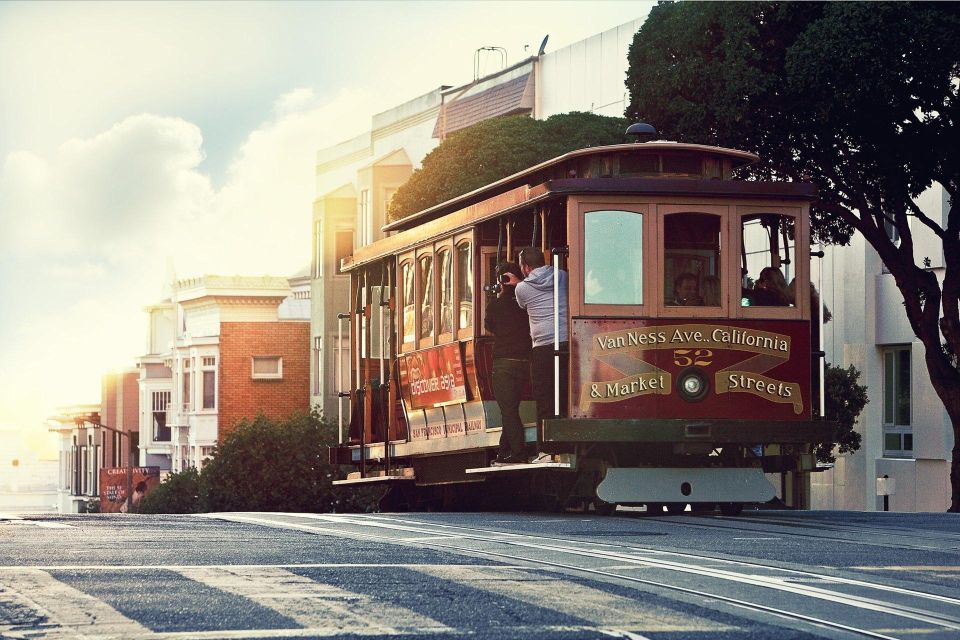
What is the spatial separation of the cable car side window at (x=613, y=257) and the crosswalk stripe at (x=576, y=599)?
6.81 m

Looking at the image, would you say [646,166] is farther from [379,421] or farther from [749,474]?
[379,421]

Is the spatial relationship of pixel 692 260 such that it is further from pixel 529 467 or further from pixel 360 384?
pixel 360 384

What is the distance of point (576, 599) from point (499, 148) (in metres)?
25.9

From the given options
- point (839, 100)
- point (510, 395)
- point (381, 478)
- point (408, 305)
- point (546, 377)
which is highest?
point (839, 100)

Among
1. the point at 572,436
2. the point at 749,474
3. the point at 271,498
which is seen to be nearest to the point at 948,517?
the point at 749,474

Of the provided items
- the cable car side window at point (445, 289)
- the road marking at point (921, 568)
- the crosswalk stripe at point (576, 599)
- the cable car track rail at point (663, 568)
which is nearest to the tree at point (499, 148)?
the cable car side window at point (445, 289)

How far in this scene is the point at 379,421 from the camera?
22.6 m

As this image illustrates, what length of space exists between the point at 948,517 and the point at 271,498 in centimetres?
2593

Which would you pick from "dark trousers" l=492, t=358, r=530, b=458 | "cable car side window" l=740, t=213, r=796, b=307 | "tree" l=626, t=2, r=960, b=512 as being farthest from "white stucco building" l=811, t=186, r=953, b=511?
"dark trousers" l=492, t=358, r=530, b=458

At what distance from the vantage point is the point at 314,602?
8.48m

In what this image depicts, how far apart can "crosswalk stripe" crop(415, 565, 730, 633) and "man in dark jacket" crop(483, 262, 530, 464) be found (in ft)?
23.2

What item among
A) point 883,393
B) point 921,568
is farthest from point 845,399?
point 921,568

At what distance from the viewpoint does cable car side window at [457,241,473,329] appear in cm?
1819

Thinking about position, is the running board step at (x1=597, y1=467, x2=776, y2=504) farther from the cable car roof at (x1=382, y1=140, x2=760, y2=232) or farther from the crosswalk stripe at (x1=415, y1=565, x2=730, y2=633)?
the crosswalk stripe at (x1=415, y1=565, x2=730, y2=633)
